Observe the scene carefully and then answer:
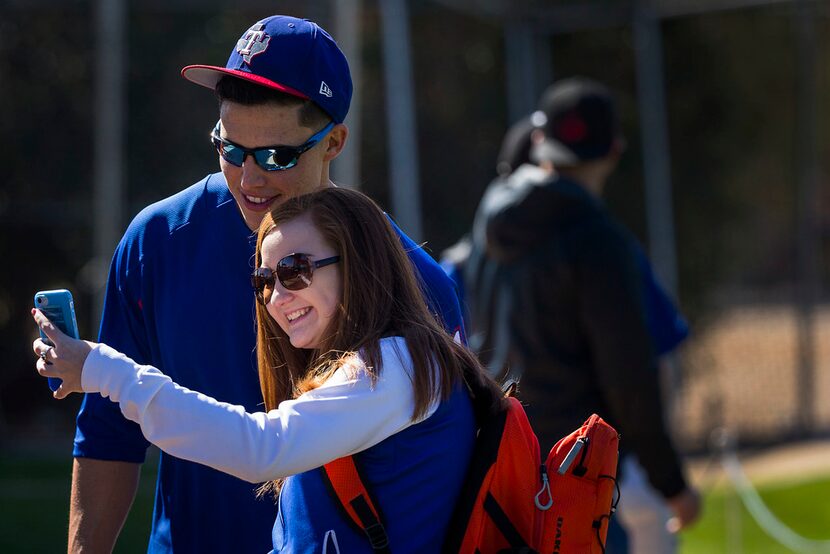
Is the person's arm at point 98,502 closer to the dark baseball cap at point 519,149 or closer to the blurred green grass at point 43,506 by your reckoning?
the dark baseball cap at point 519,149

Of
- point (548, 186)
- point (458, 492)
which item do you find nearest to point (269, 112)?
point (458, 492)

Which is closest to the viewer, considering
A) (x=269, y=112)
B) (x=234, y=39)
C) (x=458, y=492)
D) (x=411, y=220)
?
(x=458, y=492)

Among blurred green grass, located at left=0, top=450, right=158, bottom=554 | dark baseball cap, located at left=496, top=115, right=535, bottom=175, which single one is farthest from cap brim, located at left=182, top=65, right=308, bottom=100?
blurred green grass, located at left=0, top=450, right=158, bottom=554

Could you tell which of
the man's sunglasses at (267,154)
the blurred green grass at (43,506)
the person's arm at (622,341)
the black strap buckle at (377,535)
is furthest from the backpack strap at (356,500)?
the blurred green grass at (43,506)

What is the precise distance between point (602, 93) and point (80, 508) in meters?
3.24

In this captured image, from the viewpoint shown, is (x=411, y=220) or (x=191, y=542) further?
(x=411, y=220)

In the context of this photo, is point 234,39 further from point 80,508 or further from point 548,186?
point 80,508

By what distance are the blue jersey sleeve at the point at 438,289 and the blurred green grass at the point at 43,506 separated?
5.01 metres

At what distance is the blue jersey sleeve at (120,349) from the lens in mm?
2785

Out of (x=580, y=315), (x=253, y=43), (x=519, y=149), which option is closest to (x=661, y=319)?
(x=580, y=315)

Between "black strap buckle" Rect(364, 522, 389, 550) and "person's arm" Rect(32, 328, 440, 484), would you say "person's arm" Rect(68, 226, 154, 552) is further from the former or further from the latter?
"black strap buckle" Rect(364, 522, 389, 550)

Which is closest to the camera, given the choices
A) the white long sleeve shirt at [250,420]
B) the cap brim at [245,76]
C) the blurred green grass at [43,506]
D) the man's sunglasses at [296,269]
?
the white long sleeve shirt at [250,420]

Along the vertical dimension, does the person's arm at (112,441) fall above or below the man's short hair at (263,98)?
below

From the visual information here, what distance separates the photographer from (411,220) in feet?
29.4
